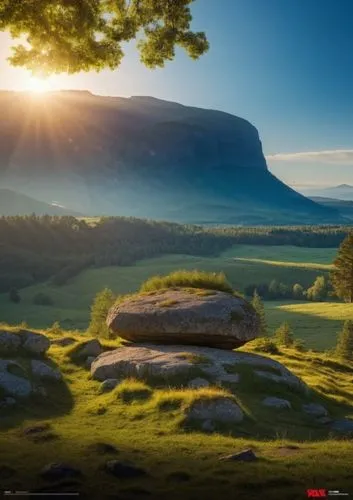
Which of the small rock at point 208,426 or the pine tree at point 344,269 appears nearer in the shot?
the small rock at point 208,426

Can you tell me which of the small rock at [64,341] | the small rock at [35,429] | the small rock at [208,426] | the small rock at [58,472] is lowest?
the small rock at [64,341]

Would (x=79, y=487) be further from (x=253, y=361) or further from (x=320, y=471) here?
(x=253, y=361)

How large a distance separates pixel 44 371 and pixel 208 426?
10.1 metres

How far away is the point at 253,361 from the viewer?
94.1 feet

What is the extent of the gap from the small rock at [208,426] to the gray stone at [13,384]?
836 cm

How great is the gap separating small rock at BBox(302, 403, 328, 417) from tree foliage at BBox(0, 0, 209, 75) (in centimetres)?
1777

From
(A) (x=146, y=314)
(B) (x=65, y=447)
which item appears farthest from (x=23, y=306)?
(B) (x=65, y=447)

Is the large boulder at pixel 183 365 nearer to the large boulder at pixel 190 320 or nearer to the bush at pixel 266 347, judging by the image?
the large boulder at pixel 190 320

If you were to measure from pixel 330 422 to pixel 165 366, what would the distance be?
27.3 feet

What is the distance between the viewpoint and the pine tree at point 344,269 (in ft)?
315

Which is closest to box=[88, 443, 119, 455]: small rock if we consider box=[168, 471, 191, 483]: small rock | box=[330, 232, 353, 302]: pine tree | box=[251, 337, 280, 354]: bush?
box=[168, 471, 191, 483]: small rock

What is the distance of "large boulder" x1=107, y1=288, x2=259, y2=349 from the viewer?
30.7m

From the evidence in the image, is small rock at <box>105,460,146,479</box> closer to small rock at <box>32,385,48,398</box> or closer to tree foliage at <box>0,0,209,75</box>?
small rock at <box>32,385,48,398</box>

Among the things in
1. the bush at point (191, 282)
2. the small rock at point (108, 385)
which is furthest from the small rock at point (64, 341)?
the small rock at point (108, 385)
